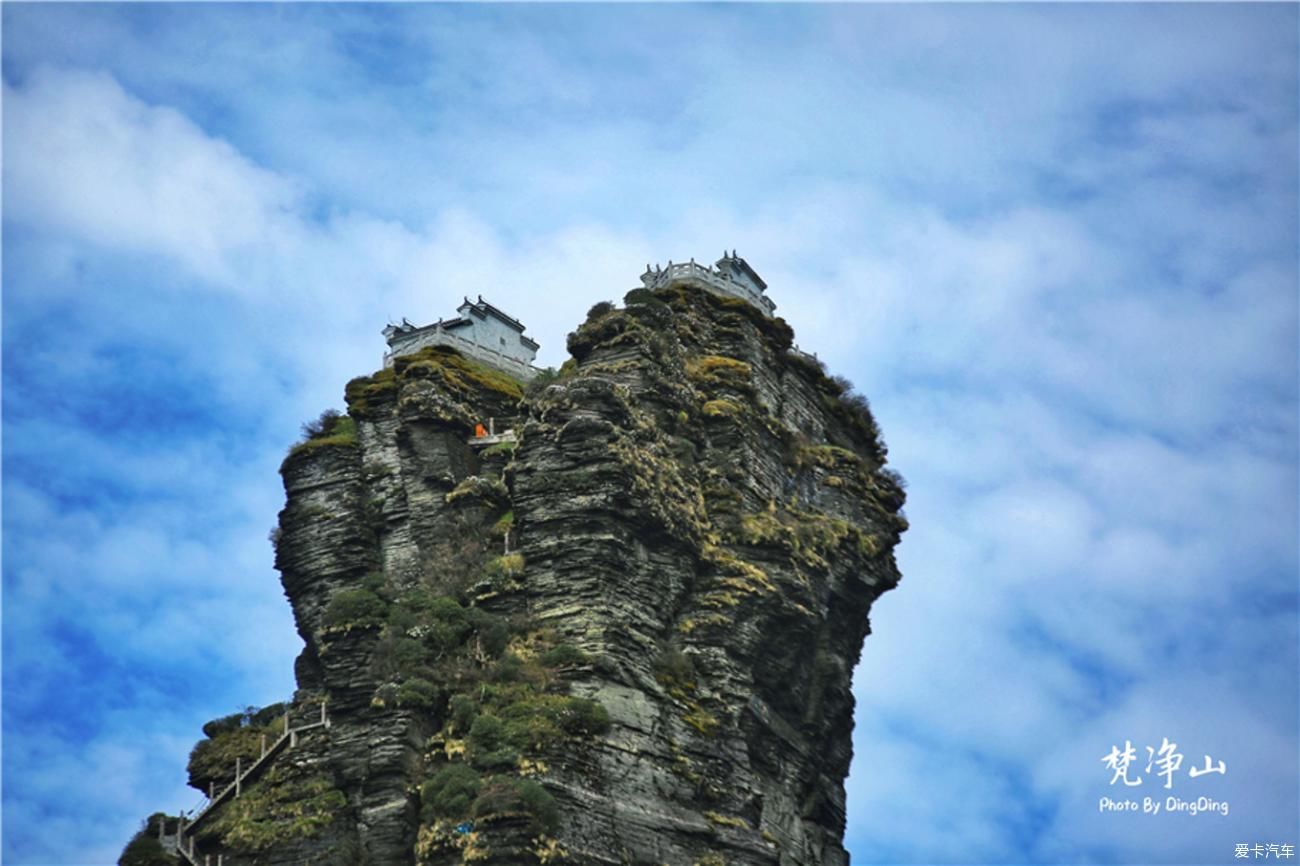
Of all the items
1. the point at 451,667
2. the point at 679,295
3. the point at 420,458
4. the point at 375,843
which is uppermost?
the point at 679,295

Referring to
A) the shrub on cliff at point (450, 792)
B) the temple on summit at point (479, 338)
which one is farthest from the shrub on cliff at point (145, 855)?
the temple on summit at point (479, 338)

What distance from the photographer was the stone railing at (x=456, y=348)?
368 ft

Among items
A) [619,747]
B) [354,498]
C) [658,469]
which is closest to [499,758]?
[619,747]

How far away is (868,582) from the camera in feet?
334

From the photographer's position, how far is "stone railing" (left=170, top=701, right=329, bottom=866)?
90250 mm

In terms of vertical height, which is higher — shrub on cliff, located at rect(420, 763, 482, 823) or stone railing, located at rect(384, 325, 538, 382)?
stone railing, located at rect(384, 325, 538, 382)

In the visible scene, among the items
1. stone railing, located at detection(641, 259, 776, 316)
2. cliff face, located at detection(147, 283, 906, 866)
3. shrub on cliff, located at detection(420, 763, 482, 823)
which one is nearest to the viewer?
shrub on cliff, located at detection(420, 763, 482, 823)

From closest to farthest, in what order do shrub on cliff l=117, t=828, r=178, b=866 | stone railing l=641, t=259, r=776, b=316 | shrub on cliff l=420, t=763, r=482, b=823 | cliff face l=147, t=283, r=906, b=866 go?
shrub on cliff l=420, t=763, r=482, b=823
cliff face l=147, t=283, r=906, b=866
shrub on cliff l=117, t=828, r=178, b=866
stone railing l=641, t=259, r=776, b=316

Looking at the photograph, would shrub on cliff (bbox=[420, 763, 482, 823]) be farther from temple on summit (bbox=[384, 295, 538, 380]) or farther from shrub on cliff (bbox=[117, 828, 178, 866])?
temple on summit (bbox=[384, 295, 538, 380])

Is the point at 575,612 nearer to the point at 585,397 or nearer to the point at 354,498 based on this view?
the point at 585,397

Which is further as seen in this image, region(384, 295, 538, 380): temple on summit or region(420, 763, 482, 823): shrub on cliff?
region(384, 295, 538, 380): temple on summit

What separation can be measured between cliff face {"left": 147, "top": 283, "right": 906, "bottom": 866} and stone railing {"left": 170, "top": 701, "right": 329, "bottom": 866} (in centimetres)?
37

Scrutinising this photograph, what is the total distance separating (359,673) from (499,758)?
10625 mm

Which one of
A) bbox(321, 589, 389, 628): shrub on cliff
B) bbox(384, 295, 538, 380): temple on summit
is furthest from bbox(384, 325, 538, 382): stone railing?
bbox(321, 589, 389, 628): shrub on cliff
